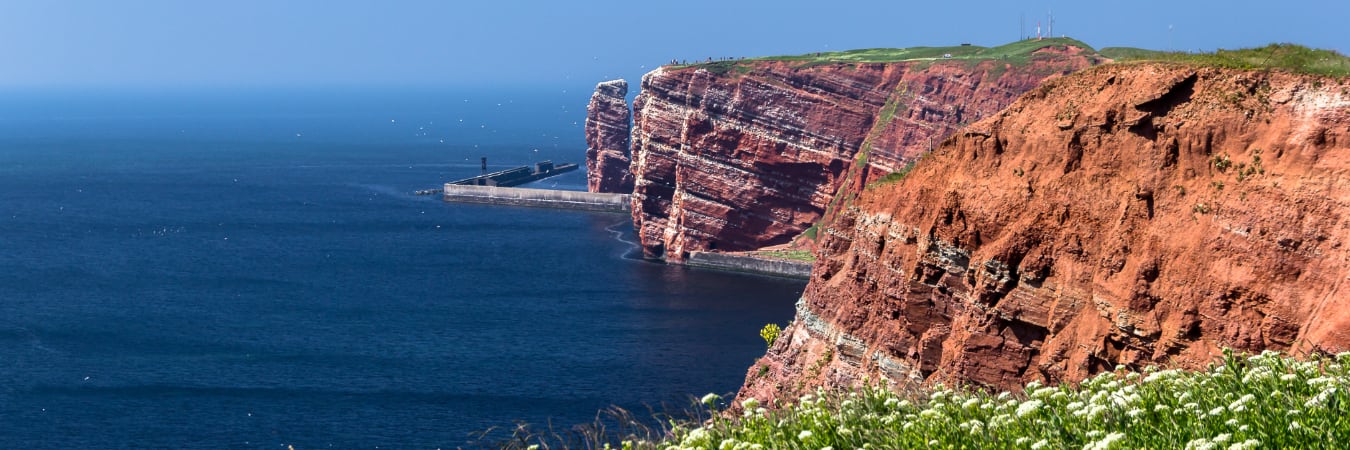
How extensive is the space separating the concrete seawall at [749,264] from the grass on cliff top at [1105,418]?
98385 millimetres

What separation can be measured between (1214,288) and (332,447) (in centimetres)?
4725

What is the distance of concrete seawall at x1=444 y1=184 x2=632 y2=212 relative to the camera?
170875 mm

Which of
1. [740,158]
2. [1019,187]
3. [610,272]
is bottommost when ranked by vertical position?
[610,272]

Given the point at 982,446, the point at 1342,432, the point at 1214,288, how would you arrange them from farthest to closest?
1. the point at 1214,288
2. the point at 982,446
3. the point at 1342,432

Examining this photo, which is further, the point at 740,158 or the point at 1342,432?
the point at 740,158

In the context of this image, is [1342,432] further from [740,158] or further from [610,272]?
[740,158]

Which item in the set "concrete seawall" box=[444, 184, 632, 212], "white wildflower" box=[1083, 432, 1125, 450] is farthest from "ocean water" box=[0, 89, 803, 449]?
"white wildflower" box=[1083, 432, 1125, 450]

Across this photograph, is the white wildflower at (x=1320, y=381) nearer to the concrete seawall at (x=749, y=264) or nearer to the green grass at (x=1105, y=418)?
the green grass at (x=1105, y=418)

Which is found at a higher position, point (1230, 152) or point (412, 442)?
point (1230, 152)

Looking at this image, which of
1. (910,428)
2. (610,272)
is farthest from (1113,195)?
(610,272)

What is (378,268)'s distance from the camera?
409ft

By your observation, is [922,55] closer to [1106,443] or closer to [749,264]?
[749,264]

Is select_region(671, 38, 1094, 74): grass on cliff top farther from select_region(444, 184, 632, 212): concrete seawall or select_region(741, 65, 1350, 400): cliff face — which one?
select_region(741, 65, 1350, 400): cliff face

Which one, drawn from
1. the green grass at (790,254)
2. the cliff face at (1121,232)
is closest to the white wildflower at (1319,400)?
the cliff face at (1121,232)
